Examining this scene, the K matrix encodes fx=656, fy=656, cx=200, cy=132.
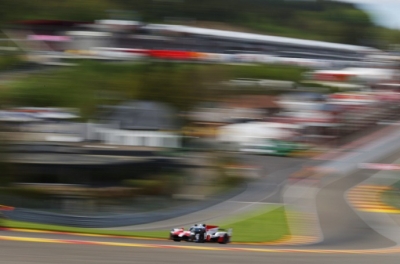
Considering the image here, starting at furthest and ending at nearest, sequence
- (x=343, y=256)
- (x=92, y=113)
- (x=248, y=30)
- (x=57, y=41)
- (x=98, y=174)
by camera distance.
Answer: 1. (x=248, y=30)
2. (x=57, y=41)
3. (x=92, y=113)
4. (x=98, y=174)
5. (x=343, y=256)

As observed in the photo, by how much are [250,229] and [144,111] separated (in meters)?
6.63

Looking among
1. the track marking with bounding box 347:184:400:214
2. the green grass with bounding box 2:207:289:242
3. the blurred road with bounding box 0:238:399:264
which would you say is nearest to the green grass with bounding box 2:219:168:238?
the green grass with bounding box 2:207:289:242

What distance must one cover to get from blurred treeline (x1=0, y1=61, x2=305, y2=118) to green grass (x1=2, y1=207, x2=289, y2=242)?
5.49 metres

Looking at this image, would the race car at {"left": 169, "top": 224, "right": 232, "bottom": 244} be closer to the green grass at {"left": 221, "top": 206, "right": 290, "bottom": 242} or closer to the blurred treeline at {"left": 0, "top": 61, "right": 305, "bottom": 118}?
the green grass at {"left": 221, "top": 206, "right": 290, "bottom": 242}

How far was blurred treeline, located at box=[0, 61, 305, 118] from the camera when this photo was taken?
14883mm

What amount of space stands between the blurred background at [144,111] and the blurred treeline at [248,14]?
0.16 m

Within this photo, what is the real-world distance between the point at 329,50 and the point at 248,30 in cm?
528

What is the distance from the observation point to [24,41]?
21.2 metres

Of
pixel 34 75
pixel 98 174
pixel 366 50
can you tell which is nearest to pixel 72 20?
pixel 34 75

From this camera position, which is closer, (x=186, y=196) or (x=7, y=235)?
(x=7, y=235)

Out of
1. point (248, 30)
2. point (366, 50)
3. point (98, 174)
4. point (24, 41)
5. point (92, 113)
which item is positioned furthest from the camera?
point (366, 50)

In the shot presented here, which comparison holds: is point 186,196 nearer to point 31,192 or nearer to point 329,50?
point 31,192

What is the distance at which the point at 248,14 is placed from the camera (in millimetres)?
38344

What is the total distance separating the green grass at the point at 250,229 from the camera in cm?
708
